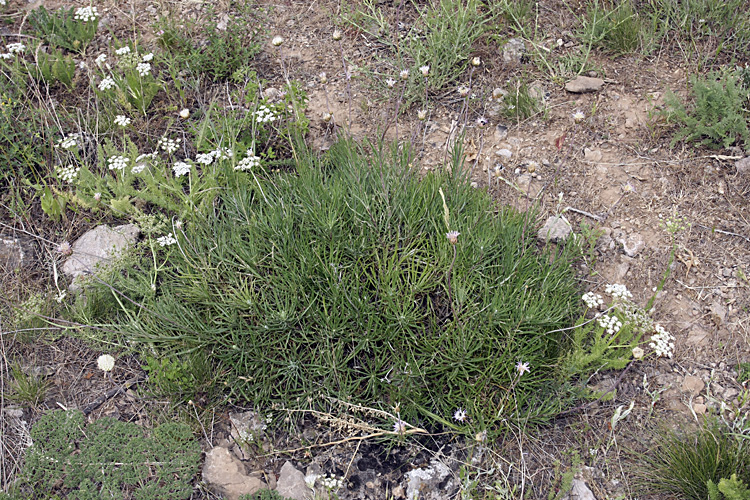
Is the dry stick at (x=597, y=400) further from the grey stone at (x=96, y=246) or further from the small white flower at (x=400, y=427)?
the grey stone at (x=96, y=246)

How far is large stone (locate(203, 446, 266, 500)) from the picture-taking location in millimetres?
2354

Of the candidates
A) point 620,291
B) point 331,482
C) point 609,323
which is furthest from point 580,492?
point 331,482

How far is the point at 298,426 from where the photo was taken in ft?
8.45

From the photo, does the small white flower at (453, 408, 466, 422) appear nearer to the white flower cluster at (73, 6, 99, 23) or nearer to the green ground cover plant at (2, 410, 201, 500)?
the green ground cover plant at (2, 410, 201, 500)

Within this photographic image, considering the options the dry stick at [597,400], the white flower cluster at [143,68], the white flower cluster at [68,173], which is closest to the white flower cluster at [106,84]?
the white flower cluster at [143,68]

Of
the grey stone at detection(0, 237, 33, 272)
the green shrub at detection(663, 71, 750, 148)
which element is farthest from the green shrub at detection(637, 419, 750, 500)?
the grey stone at detection(0, 237, 33, 272)

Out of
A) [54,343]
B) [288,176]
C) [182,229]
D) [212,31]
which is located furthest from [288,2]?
[54,343]

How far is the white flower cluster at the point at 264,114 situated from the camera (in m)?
3.19

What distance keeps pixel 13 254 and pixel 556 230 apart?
9.80ft

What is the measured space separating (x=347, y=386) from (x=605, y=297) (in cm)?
137

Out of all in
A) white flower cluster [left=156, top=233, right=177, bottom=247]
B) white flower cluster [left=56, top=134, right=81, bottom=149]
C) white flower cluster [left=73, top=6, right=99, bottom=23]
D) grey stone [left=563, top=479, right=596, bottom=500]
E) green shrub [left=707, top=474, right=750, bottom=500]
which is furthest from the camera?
white flower cluster [left=73, top=6, right=99, bottom=23]

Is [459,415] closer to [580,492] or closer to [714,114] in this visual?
[580,492]

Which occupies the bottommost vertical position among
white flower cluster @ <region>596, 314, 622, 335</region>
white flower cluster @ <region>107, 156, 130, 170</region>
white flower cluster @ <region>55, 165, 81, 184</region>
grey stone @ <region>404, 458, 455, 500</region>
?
grey stone @ <region>404, 458, 455, 500</region>

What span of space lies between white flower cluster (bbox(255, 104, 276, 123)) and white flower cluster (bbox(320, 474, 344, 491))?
1.87 m
